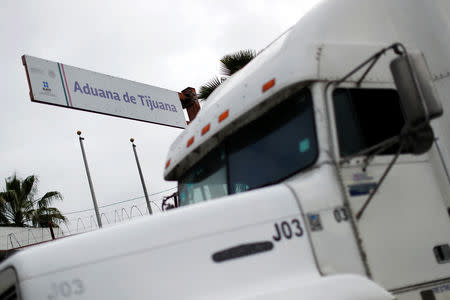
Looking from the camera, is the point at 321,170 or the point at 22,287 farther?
the point at 321,170

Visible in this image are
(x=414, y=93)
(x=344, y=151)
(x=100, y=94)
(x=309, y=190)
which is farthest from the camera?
(x=100, y=94)

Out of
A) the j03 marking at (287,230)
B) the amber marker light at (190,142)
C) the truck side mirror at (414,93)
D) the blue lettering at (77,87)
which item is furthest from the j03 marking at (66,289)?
the blue lettering at (77,87)

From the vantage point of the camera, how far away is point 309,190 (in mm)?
3463

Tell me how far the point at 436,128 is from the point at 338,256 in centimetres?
163

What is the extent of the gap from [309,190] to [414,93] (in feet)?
3.02

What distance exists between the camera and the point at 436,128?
430 centimetres

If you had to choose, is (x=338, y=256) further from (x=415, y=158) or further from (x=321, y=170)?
(x=415, y=158)

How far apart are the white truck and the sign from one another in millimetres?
9841

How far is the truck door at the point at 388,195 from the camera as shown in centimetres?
362

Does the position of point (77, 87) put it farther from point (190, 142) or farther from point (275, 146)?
point (275, 146)

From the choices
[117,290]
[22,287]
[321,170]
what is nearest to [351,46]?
[321,170]

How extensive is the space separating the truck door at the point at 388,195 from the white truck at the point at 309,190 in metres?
0.01

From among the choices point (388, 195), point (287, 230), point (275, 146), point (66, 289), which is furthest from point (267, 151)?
point (66, 289)

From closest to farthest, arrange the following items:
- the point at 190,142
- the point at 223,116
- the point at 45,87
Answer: the point at 223,116 < the point at 190,142 < the point at 45,87
